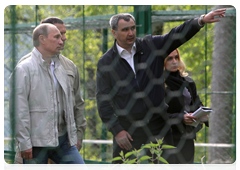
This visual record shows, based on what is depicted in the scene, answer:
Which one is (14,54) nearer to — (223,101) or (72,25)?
(72,25)

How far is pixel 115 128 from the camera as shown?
178cm

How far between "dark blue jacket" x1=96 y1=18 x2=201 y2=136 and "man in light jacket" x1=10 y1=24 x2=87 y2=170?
0.24m

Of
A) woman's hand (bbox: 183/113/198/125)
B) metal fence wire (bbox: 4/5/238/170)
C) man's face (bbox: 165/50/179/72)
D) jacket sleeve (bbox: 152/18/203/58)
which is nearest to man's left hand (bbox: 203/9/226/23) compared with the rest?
jacket sleeve (bbox: 152/18/203/58)

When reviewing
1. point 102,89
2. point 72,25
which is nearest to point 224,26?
point 72,25

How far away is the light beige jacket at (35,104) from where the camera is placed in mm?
1458

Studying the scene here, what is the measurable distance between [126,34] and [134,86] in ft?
1.10

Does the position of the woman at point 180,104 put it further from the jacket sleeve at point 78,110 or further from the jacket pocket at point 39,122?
the jacket pocket at point 39,122

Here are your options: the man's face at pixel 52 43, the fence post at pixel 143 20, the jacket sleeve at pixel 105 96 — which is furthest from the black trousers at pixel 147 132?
the fence post at pixel 143 20

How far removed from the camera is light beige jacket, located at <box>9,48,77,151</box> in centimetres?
146

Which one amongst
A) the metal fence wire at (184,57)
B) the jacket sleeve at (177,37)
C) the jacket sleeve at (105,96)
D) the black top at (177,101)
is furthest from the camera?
the metal fence wire at (184,57)

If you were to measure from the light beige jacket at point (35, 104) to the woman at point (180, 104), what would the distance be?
770mm

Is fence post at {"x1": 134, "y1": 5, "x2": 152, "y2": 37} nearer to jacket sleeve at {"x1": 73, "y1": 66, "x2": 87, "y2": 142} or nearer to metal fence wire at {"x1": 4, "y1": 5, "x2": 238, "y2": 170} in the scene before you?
metal fence wire at {"x1": 4, "y1": 5, "x2": 238, "y2": 170}

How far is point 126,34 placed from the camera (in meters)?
1.86

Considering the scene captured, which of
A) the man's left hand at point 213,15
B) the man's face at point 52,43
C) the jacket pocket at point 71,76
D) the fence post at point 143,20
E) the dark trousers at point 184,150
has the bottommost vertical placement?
the dark trousers at point 184,150
